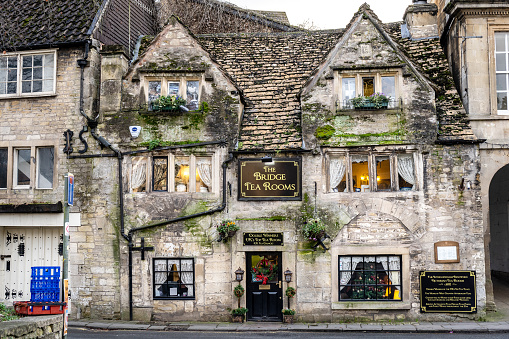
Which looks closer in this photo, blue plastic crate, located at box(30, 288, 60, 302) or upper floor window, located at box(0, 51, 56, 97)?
blue plastic crate, located at box(30, 288, 60, 302)

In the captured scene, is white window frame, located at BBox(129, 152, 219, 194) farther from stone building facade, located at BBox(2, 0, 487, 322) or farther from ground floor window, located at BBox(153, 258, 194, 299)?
ground floor window, located at BBox(153, 258, 194, 299)

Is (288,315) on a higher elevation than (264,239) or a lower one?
lower

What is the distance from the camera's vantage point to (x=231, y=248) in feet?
52.8

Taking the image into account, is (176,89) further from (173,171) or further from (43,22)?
(43,22)

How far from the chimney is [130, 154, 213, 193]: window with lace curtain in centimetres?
904

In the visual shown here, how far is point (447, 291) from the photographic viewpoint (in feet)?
50.7

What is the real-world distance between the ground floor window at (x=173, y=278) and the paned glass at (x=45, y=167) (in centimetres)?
482

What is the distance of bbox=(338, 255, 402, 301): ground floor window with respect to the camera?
15.8 meters

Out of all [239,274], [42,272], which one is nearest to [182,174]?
[239,274]

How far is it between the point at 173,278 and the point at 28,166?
6.44 metres

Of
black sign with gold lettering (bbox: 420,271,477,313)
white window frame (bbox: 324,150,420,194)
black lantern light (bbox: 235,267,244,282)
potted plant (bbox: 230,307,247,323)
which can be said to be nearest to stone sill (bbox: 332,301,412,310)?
black sign with gold lettering (bbox: 420,271,477,313)

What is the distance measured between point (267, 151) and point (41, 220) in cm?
787

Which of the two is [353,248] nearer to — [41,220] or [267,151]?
[267,151]

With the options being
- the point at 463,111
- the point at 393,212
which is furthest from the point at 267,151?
the point at 463,111
